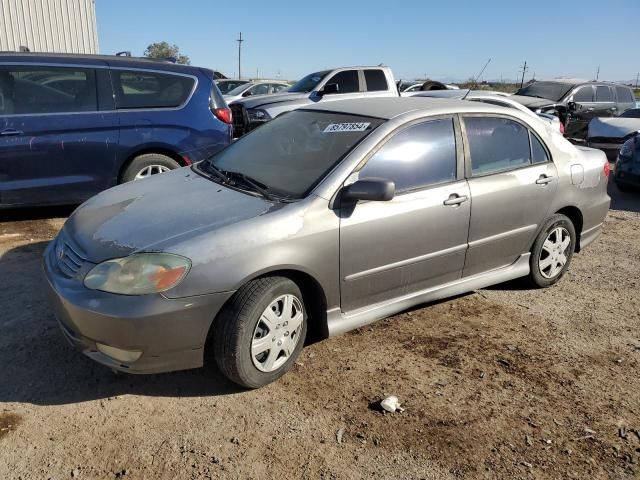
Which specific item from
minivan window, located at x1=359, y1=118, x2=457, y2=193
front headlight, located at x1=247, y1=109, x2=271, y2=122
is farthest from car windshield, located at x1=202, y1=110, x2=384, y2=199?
front headlight, located at x1=247, y1=109, x2=271, y2=122

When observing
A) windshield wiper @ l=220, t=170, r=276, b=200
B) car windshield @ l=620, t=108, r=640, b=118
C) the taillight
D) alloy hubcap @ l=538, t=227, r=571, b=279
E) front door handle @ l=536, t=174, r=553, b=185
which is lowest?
alloy hubcap @ l=538, t=227, r=571, b=279

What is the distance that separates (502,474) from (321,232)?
1.51 m

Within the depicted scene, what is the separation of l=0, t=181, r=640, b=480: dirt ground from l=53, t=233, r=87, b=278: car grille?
2.05ft

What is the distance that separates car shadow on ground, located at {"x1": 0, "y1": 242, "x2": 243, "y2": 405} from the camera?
3035 millimetres

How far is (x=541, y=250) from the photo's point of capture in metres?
4.51

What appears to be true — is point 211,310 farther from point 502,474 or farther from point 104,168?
point 104,168

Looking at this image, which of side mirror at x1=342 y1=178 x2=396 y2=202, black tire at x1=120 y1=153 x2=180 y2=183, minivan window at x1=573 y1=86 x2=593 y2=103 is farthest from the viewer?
minivan window at x1=573 y1=86 x2=593 y2=103

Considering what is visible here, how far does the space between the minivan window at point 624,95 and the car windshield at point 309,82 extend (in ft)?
28.4

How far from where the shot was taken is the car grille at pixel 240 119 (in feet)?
35.1

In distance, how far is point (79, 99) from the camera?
19.3 ft

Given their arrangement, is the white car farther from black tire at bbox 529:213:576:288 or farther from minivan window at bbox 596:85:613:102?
black tire at bbox 529:213:576:288

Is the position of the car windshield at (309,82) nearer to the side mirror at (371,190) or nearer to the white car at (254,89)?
the white car at (254,89)

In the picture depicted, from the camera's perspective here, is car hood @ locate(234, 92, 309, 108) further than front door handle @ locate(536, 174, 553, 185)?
Yes

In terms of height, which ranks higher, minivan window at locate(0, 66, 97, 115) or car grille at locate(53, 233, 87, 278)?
minivan window at locate(0, 66, 97, 115)
